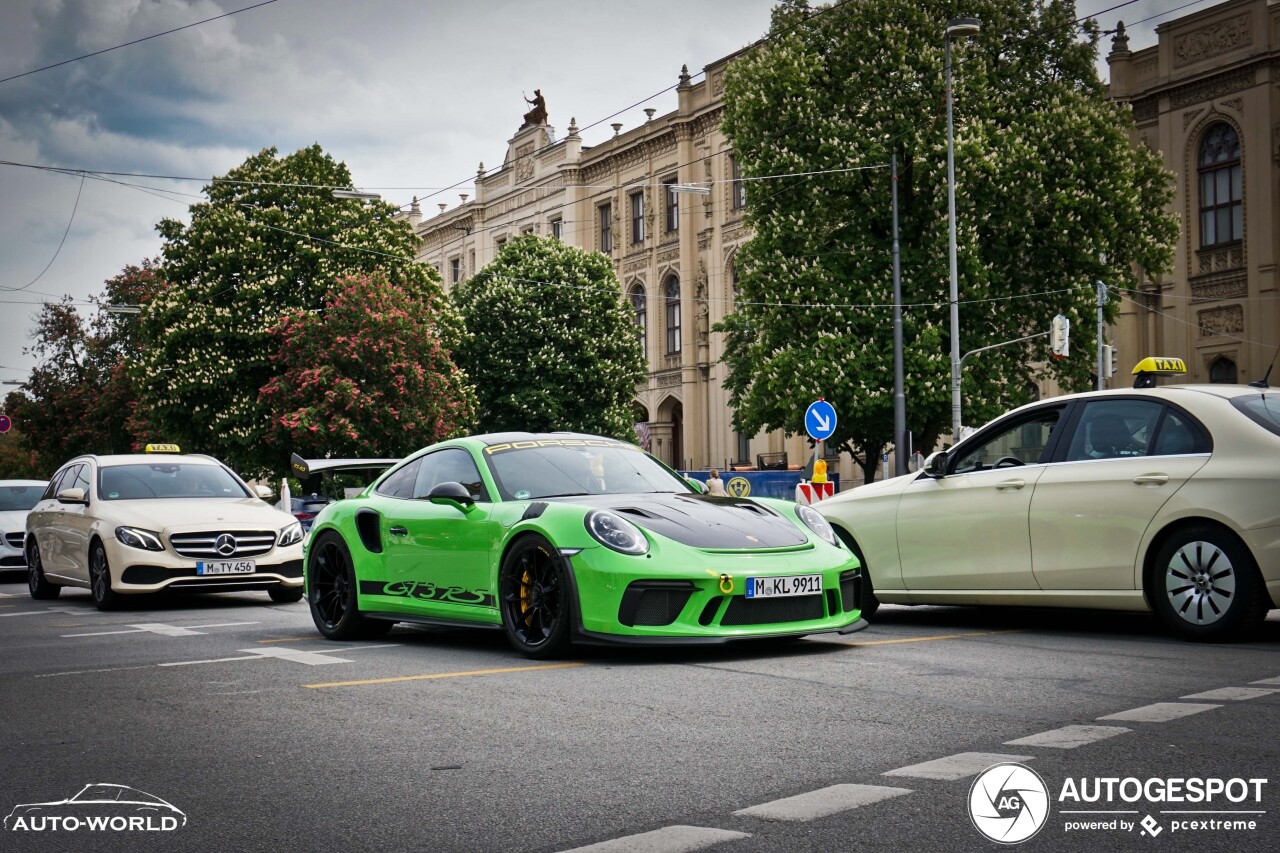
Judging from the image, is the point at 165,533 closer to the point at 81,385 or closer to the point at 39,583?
the point at 39,583

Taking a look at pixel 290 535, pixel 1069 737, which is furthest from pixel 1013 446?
pixel 290 535

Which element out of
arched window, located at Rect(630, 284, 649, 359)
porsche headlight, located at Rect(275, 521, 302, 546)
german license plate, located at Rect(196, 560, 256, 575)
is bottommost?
german license plate, located at Rect(196, 560, 256, 575)

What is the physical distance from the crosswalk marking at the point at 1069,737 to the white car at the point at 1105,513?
314 centimetres

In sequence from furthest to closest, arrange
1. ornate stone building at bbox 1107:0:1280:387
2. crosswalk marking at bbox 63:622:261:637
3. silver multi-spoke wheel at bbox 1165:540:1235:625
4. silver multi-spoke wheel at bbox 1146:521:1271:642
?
1. ornate stone building at bbox 1107:0:1280:387
2. crosswalk marking at bbox 63:622:261:637
3. silver multi-spoke wheel at bbox 1165:540:1235:625
4. silver multi-spoke wheel at bbox 1146:521:1271:642

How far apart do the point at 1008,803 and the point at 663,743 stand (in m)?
1.59

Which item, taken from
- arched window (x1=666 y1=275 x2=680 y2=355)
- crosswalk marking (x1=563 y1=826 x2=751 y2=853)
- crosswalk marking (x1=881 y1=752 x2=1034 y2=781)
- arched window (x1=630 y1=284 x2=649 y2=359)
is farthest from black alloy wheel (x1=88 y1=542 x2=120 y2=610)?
arched window (x1=630 y1=284 x2=649 y2=359)

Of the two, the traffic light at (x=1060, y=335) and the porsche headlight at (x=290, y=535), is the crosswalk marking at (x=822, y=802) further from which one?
the traffic light at (x=1060, y=335)

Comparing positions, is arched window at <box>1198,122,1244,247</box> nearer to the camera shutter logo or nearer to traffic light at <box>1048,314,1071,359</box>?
traffic light at <box>1048,314,1071,359</box>

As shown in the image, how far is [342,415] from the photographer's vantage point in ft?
133

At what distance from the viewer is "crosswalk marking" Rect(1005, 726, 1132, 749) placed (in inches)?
211

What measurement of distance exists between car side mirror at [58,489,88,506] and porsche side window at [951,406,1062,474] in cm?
918

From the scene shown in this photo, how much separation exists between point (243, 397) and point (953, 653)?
118ft

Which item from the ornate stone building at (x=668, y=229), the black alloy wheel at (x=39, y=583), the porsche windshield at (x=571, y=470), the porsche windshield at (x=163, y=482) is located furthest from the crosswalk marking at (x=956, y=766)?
the ornate stone building at (x=668, y=229)

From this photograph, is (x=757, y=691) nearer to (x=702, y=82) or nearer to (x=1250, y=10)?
(x=1250, y=10)
